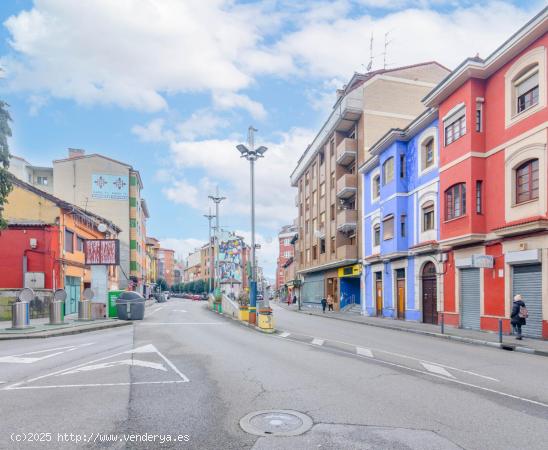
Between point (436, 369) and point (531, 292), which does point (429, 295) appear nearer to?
point (531, 292)

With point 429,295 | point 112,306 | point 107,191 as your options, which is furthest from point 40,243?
point 107,191

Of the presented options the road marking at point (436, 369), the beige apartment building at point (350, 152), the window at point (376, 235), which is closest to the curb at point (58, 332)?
the road marking at point (436, 369)

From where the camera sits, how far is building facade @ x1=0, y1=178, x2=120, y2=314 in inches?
974

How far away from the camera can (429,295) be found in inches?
907

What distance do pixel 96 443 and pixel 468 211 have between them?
55.3ft

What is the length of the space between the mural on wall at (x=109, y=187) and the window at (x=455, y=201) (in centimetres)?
4610

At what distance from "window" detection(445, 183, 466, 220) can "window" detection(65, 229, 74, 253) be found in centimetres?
2288

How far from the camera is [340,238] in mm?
36781

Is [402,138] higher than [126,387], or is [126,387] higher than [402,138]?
[402,138]

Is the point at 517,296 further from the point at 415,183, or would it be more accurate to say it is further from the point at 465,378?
the point at 415,183

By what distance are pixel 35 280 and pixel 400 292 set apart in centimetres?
2097

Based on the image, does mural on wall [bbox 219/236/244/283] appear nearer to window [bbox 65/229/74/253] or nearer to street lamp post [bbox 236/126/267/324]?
window [bbox 65/229/74/253]

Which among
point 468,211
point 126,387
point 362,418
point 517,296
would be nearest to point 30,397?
point 126,387

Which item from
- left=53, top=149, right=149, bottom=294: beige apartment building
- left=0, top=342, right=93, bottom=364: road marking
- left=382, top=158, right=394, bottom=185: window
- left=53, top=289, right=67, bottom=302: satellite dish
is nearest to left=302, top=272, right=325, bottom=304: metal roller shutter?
left=382, top=158, right=394, bottom=185: window
